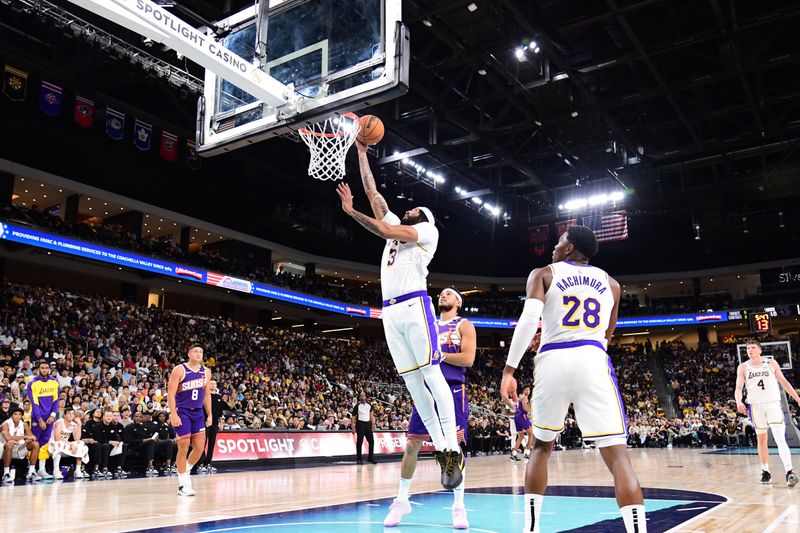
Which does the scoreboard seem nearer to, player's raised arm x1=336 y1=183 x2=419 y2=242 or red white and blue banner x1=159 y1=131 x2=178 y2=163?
red white and blue banner x1=159 y1=131 x2=178 y2=163

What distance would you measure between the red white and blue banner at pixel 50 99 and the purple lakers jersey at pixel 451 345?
22311mm

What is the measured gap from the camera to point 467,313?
38.5 metres

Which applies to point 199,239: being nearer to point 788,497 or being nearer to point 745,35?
point 745,35

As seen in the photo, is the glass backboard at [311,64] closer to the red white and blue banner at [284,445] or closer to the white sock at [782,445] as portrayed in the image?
the white sock at [782,445]

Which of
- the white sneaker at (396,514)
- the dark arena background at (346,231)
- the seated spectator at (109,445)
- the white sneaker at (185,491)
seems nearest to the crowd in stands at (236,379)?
the seated spectator at (109,445)

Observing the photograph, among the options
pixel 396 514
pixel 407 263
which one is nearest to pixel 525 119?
pixel 407 263

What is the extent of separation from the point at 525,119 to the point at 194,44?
55.9 feet

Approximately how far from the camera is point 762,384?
8891 millimetres

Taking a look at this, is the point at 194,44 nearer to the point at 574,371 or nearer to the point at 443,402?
the point at 443,402

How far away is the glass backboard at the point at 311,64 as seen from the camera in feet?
22.5

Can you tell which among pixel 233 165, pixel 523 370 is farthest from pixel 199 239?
pixel 523 370

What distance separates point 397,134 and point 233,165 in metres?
11.1

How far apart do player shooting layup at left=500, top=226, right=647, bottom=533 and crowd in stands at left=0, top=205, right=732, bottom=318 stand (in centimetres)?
2160

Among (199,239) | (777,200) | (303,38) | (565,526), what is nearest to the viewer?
(565,526)
